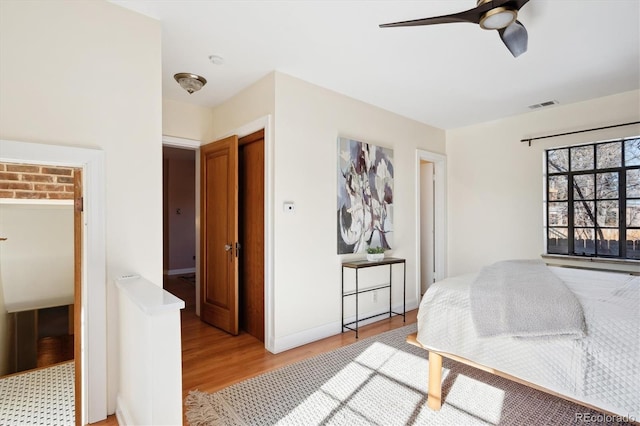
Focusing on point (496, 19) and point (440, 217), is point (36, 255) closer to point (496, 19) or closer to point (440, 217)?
point (496, 19)

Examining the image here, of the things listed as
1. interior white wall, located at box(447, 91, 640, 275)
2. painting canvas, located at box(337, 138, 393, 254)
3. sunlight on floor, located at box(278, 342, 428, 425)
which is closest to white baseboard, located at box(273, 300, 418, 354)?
sunlight on floor, located at box(278, 342, 428, 425)

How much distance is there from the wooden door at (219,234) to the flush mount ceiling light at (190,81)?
58cm

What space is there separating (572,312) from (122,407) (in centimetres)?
248

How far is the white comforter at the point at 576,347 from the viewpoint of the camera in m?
1.41

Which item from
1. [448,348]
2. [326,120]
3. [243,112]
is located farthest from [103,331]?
[326,120]

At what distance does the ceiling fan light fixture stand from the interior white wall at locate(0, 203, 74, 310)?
3.11 m

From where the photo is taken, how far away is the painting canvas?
139 inches

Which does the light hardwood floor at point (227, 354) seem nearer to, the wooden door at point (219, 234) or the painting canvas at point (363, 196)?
the wooden door at point (219, 234)

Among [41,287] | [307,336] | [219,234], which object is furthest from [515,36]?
[41,287]

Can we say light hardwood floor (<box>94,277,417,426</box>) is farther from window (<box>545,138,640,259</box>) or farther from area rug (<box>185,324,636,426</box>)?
window (<box>545,138,640,259</box>)

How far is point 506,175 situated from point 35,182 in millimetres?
4999

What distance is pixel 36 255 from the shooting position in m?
2.69

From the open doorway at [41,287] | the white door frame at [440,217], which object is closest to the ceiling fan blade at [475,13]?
the open doorway at [41,287]

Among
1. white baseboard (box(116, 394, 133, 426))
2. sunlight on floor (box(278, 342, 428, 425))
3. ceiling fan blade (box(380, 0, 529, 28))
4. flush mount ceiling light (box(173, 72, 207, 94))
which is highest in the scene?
flush mount ceiling light (box(173, 72, 207, 94))
